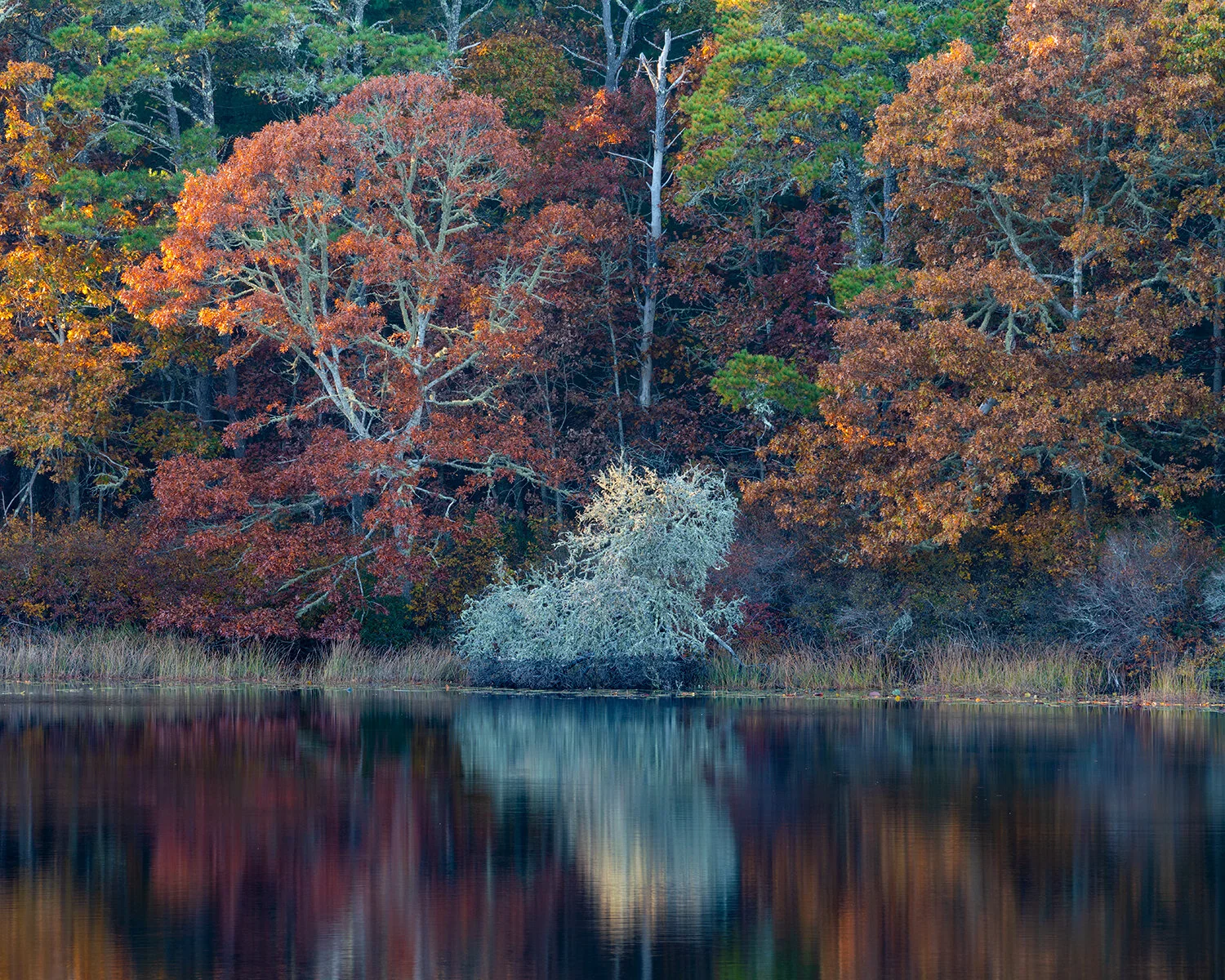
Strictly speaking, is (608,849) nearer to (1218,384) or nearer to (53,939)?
(53,939)

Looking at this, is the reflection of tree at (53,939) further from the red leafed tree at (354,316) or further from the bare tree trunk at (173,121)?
the bare tree trunk at (173,121)

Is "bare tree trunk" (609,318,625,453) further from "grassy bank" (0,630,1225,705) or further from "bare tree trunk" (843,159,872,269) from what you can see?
"grassy bank" (0,630,1225,705)

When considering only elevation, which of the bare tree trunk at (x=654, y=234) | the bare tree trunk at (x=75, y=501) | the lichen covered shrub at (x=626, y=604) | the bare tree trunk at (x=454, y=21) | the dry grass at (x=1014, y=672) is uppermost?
the bare tree trunk at (x=454, y=21)

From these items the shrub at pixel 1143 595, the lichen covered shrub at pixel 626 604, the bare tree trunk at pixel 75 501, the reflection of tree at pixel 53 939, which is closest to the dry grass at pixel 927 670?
the shrub at pixel 1143 595

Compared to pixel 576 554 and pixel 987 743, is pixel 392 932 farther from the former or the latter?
pixel 576 554

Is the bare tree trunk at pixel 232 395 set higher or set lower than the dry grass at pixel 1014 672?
higher

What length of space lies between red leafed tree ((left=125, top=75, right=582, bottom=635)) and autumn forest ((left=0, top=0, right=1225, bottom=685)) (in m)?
0.10

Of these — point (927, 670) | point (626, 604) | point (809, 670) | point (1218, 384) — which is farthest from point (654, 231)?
point (927, 670)

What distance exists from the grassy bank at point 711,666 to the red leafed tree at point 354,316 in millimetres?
777

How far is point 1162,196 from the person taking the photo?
30.1m

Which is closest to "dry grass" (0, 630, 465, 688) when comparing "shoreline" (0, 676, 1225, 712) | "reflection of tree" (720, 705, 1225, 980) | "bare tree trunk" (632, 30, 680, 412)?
"shoreline" (0, 676, 1225, 712)

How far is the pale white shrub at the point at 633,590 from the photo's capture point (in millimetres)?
28734

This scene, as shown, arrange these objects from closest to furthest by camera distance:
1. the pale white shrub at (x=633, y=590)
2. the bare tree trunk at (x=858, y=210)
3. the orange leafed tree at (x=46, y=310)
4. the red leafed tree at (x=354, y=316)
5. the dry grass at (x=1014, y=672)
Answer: the dry grass at (x=1014, y=672), the pale white shrub at (x=633, y=590), the red leafed tree at (x=354, y=316), the bare tree trunk at (x=858, y=210), the orange leafed tree at (x=46, y=310)

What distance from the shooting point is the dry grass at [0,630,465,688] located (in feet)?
100
